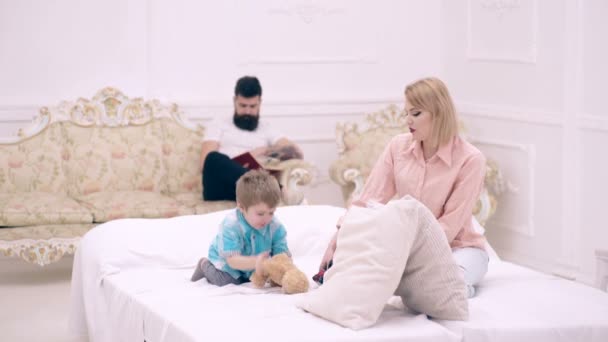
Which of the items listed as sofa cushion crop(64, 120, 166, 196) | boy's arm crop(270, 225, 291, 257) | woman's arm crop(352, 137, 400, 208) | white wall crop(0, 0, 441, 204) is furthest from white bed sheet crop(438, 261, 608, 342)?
white wall crop(0, 0, 441, 204)

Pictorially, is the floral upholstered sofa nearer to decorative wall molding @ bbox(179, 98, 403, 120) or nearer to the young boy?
decorative wall molding @ bbox(179, 98, 403, 120)

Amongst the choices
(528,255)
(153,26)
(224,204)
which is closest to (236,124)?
(224,204)

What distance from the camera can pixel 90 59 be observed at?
6031mm

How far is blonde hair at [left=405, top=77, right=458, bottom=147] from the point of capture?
3.47 metres

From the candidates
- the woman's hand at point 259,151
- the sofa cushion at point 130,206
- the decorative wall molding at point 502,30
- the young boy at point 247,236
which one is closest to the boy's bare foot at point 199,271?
the young boy at point 247,236

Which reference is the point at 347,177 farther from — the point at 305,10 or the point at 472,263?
the point at 472,263

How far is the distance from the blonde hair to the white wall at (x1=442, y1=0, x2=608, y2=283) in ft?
6.70

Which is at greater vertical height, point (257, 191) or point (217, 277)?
point (257, 191)

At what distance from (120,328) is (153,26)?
312cm

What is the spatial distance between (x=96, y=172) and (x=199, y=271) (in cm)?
232

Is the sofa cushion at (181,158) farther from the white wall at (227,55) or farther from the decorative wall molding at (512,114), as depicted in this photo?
the decorative wall molding at (512,114)

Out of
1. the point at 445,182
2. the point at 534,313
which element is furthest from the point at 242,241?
the point at 534,313

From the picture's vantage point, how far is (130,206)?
5352 mm

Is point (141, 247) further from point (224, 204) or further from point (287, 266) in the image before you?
point (224, 204)
